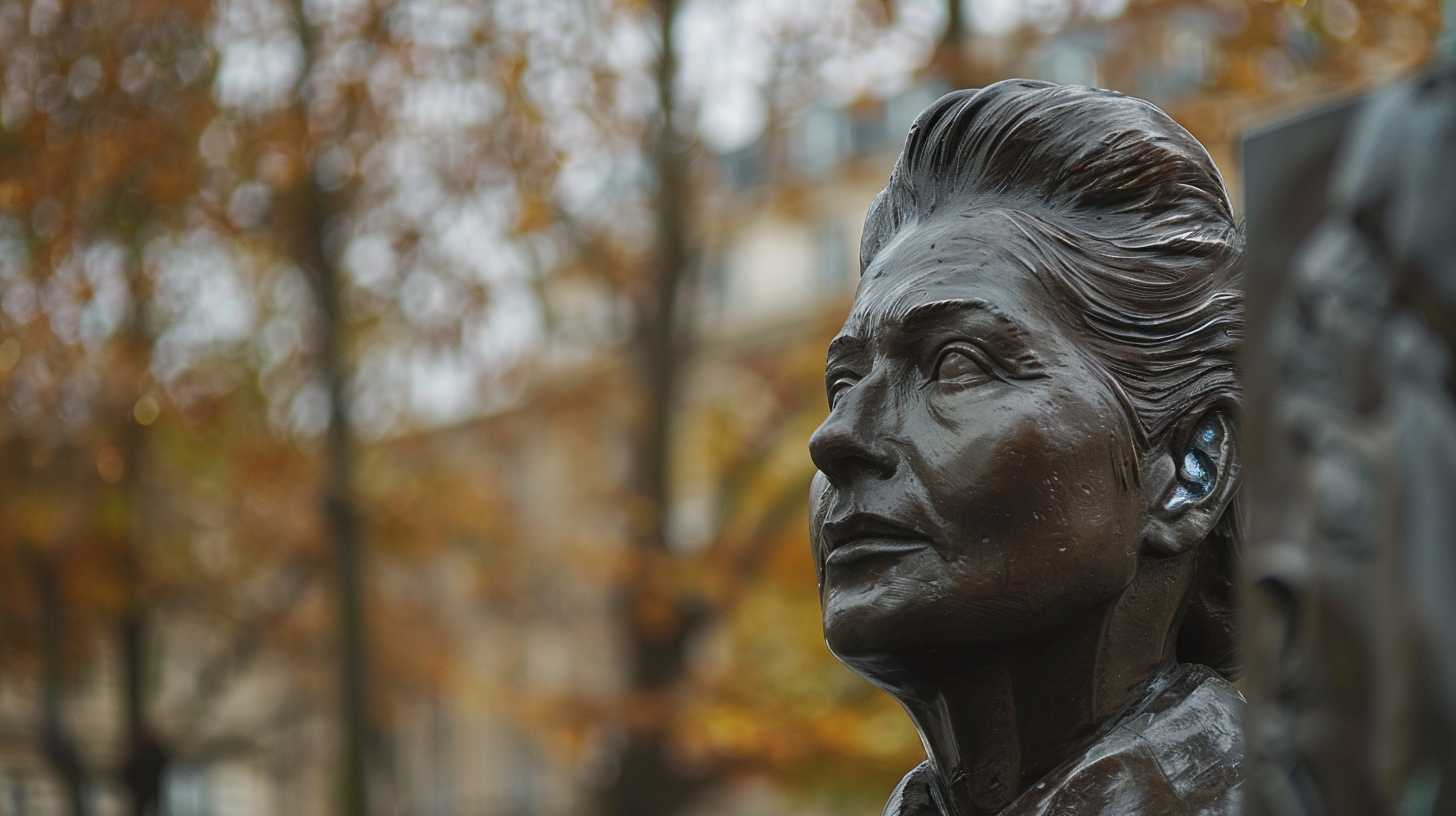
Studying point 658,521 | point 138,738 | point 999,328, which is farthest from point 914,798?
point 138,738

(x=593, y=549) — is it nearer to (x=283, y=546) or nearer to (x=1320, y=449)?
(x=283, y=546)

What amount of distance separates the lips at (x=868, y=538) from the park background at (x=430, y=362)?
6.93 metres

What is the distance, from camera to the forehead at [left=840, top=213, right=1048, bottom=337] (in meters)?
2.30

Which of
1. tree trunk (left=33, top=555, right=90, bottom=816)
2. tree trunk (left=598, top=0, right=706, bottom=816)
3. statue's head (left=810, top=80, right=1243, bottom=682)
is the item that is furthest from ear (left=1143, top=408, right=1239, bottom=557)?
tree trunk (left=33, top=555, right=90, bottom=816)

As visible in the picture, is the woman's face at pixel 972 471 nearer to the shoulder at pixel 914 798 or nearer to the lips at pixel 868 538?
the lips at pixel 868 538

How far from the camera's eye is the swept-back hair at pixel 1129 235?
7.73 ft

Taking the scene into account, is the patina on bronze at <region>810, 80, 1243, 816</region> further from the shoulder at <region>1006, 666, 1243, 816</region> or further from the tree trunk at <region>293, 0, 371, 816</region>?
the tree trunk at <region>293, 0, 371, 816</region>

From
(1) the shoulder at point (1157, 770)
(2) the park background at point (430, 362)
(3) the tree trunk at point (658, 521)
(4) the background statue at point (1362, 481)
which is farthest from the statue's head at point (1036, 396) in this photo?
(3) the tree trunk at point (658, 521)

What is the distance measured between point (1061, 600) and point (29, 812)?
78.0ft

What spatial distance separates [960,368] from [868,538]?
0.22 m

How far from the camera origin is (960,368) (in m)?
2.28

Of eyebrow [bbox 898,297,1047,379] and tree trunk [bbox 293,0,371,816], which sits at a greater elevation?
eyebrow [bbox 898,297,1047,379]

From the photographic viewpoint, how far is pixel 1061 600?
7.34 ft

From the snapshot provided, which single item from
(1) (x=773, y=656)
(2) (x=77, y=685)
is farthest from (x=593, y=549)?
(2) (x=77, y=685)
